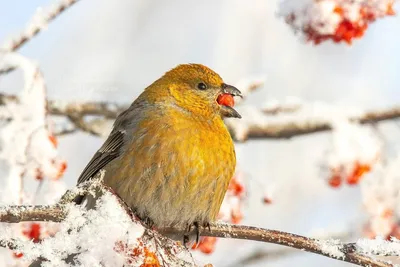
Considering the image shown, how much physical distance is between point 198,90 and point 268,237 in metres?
1.51

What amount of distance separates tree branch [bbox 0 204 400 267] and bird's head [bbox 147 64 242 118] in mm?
1067

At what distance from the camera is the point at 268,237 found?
2.63 m

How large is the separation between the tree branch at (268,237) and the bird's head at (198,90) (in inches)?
42.0

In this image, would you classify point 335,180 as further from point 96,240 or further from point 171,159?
point 96,240

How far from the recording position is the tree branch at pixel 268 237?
2203 millimetres

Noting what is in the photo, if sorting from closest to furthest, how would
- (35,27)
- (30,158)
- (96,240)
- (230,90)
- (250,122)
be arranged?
1. (96,240)
2. (30,158)
3. (35,27)
4. (230,90)
5. (250,122)

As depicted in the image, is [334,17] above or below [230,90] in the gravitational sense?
above

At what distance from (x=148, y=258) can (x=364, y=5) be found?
7.10 ft

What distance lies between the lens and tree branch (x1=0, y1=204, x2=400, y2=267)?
220 centimetres

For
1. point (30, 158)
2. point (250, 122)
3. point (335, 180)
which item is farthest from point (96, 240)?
point (250, 122)

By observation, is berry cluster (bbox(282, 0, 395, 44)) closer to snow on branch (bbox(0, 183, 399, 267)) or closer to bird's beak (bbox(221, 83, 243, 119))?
bird's beak (bbox(221, 83, 243, 119))

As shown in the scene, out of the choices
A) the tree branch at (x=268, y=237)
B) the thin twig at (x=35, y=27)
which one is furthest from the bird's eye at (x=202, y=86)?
the tree branch at (x=268, y=237)

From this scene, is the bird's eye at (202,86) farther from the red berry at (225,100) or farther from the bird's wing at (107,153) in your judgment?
the bird's wing at (107,153)

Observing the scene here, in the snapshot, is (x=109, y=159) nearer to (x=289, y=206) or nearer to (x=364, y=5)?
(x=364, y=5)
